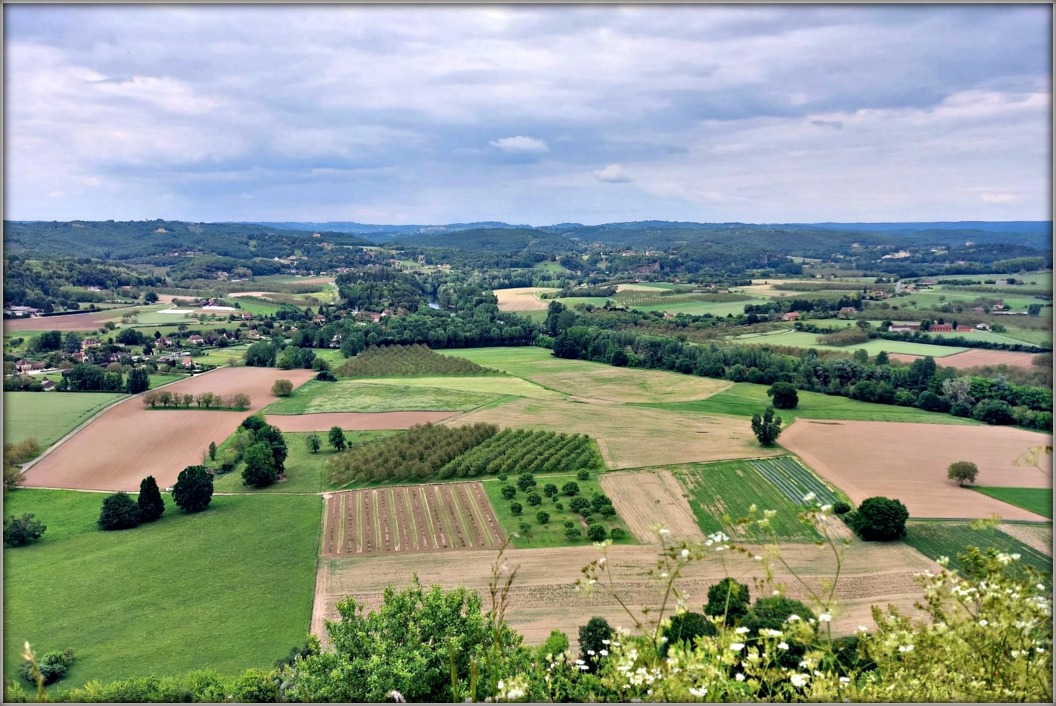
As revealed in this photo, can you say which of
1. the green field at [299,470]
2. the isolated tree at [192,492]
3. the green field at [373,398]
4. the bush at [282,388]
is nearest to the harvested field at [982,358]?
the green field at [373,398]

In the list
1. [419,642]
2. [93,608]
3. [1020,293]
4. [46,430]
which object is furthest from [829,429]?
[1020,293]

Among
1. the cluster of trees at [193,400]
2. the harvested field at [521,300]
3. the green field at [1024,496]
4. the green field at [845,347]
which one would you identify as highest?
the harvested field at [521,300]

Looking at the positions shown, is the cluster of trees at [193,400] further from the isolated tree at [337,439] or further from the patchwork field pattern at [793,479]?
the patchwork field pattern at [793,479]

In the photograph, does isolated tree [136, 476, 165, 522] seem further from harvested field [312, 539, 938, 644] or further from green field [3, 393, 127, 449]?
green field [3, 393, 127, 449]

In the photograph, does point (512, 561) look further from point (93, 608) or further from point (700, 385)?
point (700, 385)

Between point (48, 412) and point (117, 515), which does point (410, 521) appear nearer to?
point (117, 515)

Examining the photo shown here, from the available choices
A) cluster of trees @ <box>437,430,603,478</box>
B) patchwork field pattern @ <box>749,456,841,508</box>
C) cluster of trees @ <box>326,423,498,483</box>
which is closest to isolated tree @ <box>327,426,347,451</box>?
cluster of trees @ <box>326,423,498,483</box>
